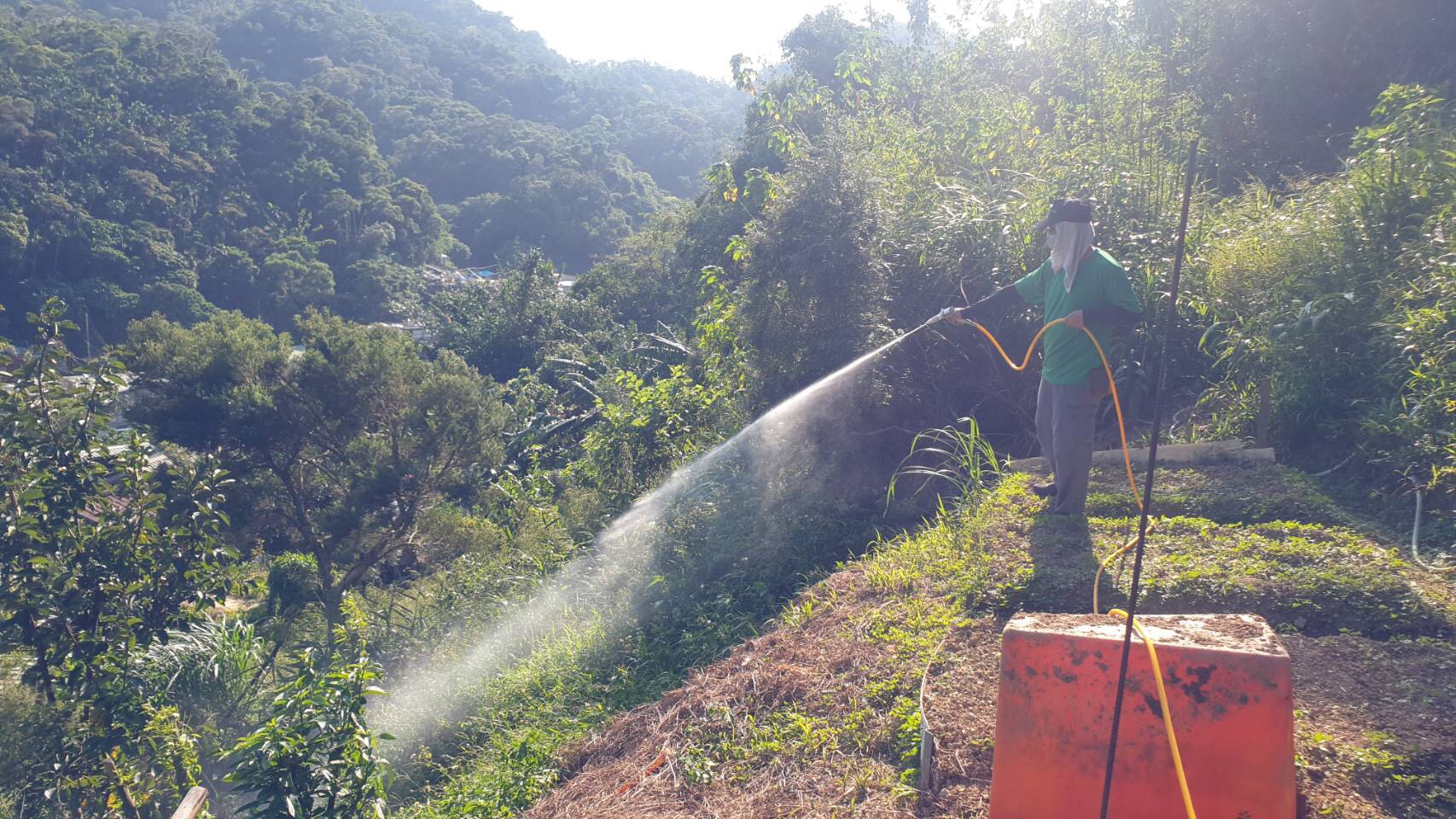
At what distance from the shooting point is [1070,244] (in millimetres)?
4754

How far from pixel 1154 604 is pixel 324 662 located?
708cm

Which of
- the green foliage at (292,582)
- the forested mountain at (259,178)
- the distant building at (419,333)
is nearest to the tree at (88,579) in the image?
the green foliage at (292,582)

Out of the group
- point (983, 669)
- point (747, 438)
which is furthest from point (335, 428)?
point (983, 669)

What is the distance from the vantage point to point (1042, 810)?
2668 mm

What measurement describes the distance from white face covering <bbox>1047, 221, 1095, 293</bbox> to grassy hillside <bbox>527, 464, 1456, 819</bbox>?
1295 mm

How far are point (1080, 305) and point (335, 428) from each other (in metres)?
12.8

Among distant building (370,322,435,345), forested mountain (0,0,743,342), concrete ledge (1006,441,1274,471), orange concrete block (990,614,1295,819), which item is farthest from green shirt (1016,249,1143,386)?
forested mountain (0,0,743,342)

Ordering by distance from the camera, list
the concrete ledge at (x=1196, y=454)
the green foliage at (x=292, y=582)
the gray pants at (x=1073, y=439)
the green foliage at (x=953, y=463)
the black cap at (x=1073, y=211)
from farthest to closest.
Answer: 1. the green foliage at (x=292, y=582)
2. the green foliage at (x=953, y=463)
3. the concrete ledge at (x=1196, y=454)
4. the gray pants at (x=1073, y=439)
5. the black cap at (x=1073, y=211)

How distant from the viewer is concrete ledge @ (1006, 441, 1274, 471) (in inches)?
214

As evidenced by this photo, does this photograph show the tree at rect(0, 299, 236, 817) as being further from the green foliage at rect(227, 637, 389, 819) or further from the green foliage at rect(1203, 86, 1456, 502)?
the green foliage at rect(1203, 86, 1456, 502)

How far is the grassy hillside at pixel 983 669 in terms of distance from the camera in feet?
9.72

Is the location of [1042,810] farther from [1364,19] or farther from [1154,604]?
[1364,19]

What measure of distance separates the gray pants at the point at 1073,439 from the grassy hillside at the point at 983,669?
154 millimetres

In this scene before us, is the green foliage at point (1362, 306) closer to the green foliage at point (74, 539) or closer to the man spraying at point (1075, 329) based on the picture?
the man spraying at point (1075, 329)
